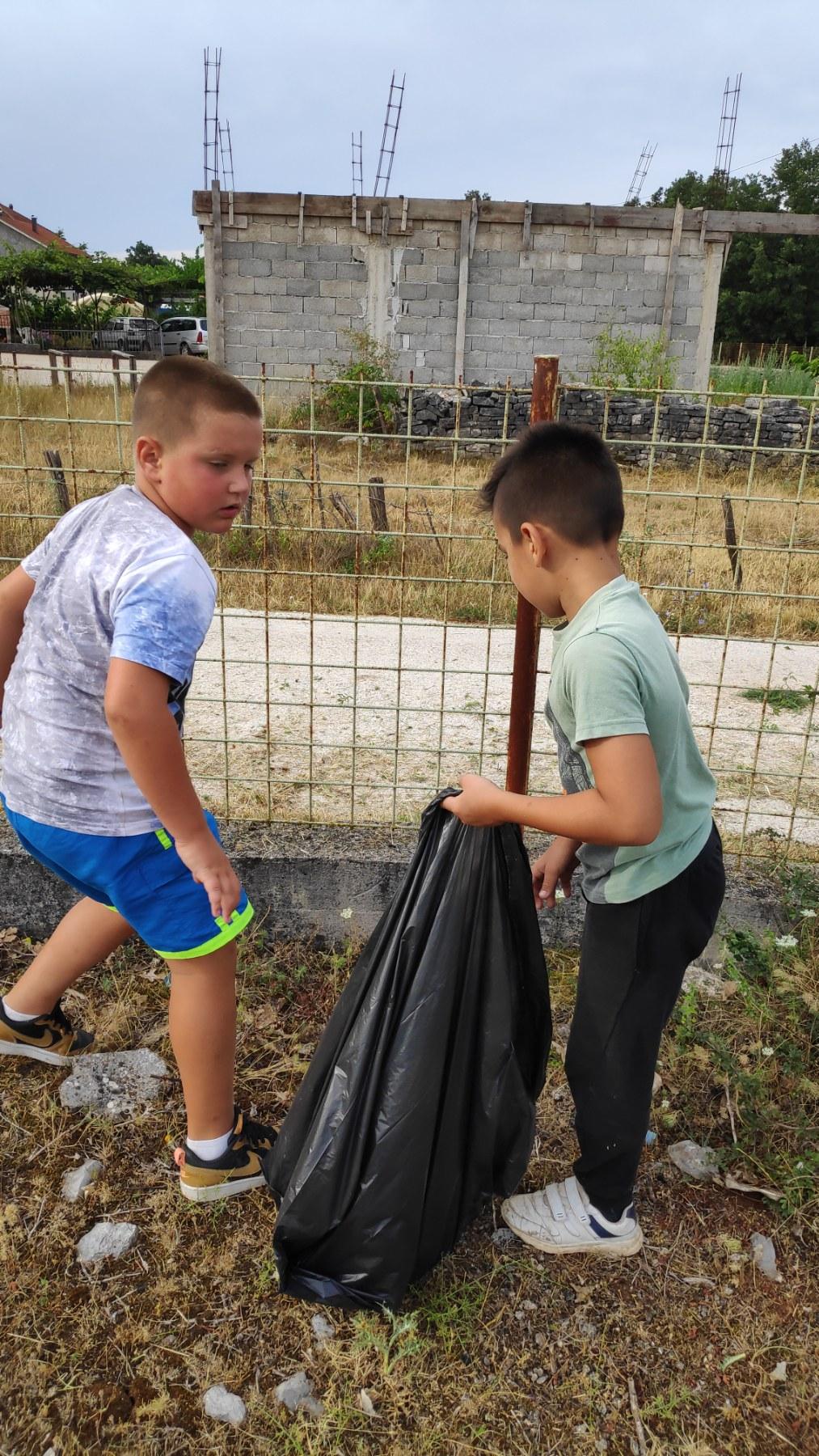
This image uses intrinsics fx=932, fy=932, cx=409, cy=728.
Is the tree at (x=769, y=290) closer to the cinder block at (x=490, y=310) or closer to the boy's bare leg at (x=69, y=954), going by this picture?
the cinder block at (x=490, y=310)

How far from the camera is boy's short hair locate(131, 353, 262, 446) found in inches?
58.3

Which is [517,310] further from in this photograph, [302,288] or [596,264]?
[302,288]

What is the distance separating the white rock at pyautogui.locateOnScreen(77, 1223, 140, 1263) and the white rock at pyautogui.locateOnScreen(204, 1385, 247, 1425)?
0.33 m

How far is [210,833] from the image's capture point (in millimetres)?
1492

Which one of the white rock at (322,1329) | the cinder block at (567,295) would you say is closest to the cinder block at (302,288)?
the cinder block at (567,295)

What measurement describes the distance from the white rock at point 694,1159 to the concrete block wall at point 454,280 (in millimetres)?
14368

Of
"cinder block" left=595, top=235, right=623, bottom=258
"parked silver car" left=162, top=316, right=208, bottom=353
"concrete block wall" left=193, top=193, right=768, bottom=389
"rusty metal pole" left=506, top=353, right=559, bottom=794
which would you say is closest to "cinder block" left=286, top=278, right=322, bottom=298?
"concrete block wall" left=193, top=193, right=768, bottom=389

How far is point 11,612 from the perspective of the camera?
169 cm

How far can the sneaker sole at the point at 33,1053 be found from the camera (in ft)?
6.92

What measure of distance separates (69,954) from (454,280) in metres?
15.0

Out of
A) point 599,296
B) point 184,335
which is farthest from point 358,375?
point 184,335

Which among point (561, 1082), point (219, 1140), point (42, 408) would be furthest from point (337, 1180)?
point (42, 408)

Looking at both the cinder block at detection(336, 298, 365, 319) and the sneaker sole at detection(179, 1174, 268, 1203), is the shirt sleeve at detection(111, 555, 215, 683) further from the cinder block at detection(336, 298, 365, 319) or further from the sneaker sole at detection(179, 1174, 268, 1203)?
the cinder block at detection(336, 298, 365, 319)

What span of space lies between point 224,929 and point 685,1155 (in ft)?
3.67
